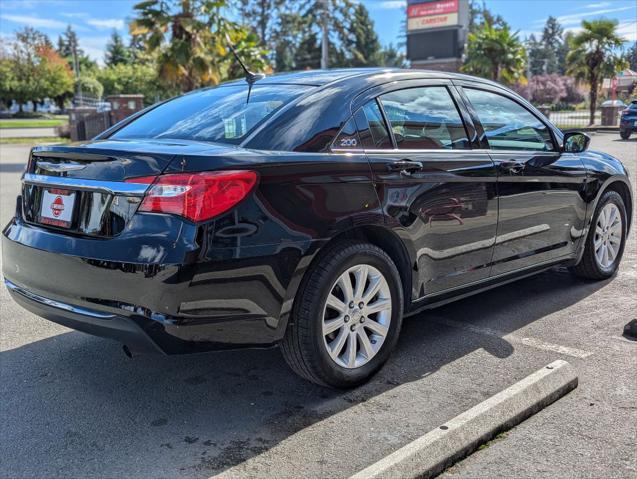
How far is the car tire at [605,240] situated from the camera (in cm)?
528

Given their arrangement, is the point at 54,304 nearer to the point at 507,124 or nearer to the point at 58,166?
the point at 58,166

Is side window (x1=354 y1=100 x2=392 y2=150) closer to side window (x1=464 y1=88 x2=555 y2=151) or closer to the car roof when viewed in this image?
the car roof

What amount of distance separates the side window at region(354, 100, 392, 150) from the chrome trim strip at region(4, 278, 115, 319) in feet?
5.19

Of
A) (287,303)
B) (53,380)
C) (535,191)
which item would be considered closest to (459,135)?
(535,191)

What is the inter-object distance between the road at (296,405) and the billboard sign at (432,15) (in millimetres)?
52751

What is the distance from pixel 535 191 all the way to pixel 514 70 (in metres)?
36.1

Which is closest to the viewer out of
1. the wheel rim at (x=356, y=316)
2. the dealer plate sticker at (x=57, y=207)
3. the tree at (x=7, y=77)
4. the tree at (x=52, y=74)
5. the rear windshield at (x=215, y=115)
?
the dealer plate sticker at (x=57, y=207)

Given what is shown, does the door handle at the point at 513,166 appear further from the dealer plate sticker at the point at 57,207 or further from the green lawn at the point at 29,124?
the green lawn at the point at 29,124

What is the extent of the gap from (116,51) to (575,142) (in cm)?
10760

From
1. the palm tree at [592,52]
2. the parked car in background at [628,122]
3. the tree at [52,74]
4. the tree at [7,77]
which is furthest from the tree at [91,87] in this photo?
the parked car in background at [628,122]

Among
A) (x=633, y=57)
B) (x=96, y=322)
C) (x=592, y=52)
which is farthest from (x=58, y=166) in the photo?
(x=592, y=52)

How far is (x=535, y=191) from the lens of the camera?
14.6 feet

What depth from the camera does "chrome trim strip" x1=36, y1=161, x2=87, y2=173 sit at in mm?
3109

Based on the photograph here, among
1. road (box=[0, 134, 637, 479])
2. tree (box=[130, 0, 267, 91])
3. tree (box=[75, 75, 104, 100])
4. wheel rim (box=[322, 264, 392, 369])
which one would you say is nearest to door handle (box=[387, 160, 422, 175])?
wheel rim (box=[322, 264, 392, 369])
